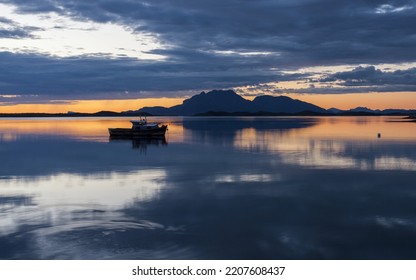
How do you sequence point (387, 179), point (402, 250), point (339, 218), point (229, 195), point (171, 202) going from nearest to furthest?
1. point (402, 250)
2. point (339, 218)
3. point (171, 202)
4. point (229, 195)
5. point (387, 179)

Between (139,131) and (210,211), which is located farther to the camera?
(139,131)

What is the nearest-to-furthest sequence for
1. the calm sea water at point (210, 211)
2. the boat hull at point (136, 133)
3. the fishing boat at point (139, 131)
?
the calm sea water at point (210, 211)
the boat hull at point (136, 133)
the fishing boat at point (139, 131)

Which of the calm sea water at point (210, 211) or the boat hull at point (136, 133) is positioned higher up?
the boat hull at point (136, 133)

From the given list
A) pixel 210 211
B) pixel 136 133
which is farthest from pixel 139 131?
pixel 210 211

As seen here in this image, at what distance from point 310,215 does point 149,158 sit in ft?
101

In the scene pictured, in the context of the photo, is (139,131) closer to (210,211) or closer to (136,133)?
(136,133)

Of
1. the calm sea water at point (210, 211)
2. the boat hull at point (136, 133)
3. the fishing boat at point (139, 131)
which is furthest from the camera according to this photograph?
the fishing boat at point (139, 131)

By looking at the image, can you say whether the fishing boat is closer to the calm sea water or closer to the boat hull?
the boat hull

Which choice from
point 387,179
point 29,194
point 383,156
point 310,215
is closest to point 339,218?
point 310,215

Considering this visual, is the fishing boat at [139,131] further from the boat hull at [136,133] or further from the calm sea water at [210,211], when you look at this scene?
the calm sea water at [210,211]

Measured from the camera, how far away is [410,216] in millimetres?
20953

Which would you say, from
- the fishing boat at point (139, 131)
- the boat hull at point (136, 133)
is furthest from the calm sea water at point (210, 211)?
the fishing boat at point (139, 131)

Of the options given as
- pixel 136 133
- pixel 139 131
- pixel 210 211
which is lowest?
pixel 210 211

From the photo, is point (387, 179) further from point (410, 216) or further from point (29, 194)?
point (29, 194)
